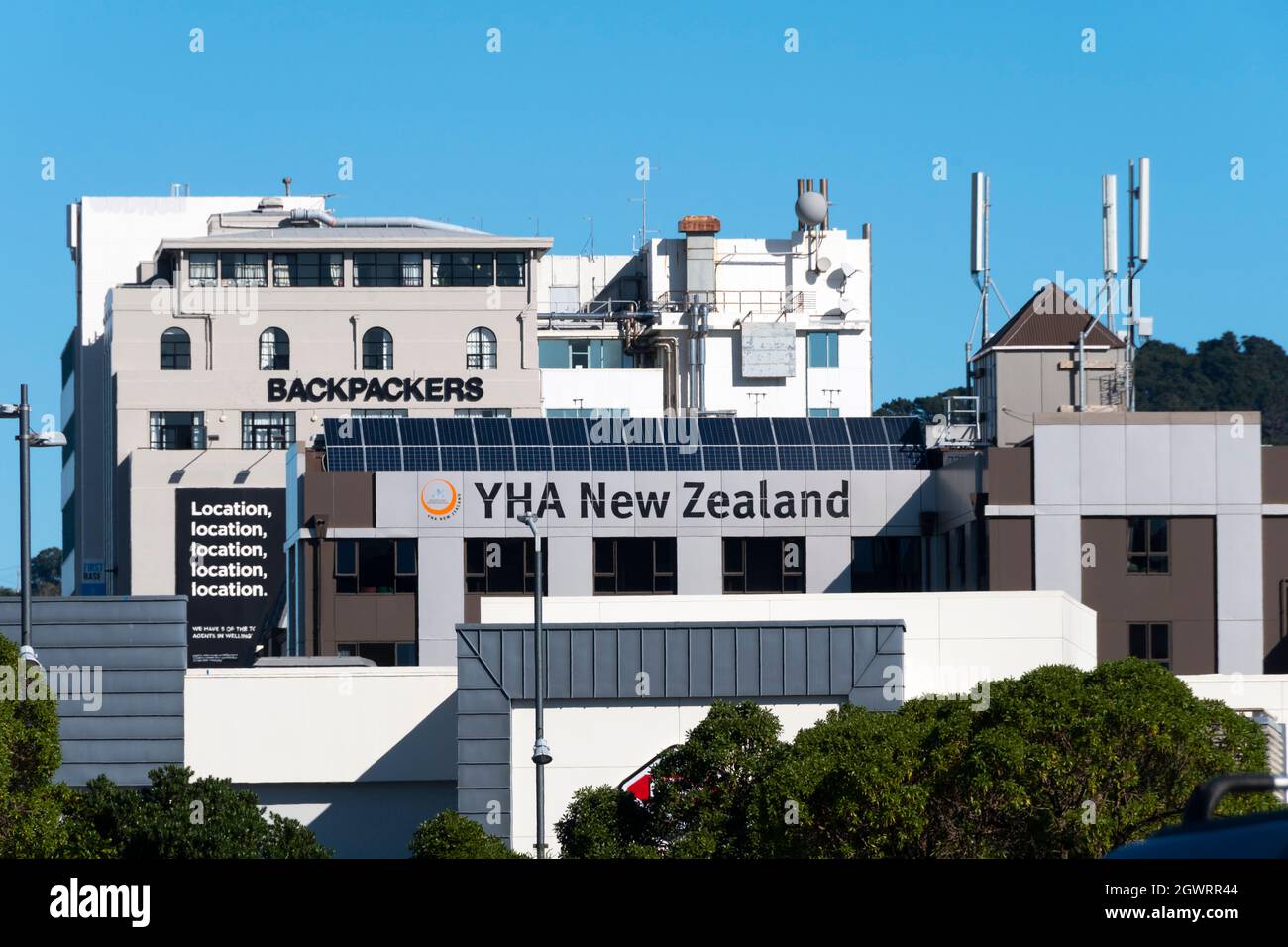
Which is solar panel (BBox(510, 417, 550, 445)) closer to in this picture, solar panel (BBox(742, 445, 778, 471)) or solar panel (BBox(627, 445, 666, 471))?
solar panel (BBox(627, 445, 666, 471))

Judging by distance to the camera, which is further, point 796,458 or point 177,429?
point 177,429

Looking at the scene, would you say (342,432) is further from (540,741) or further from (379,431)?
(540,741)

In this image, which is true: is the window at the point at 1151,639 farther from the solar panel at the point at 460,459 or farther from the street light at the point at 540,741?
the street light at the point at 540,741

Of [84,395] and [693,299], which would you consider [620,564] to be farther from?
[84,395]

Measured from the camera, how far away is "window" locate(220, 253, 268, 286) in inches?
4434

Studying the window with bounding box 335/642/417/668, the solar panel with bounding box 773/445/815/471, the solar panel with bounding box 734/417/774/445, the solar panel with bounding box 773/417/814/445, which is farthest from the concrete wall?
the solar panel with bounding box 773/417/814/445

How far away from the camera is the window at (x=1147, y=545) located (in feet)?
205

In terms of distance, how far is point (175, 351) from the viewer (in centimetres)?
11062

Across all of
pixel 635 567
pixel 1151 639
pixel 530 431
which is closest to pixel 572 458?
pixel 530 431

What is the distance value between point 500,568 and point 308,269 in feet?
158

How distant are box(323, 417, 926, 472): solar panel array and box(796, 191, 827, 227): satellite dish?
158 feet

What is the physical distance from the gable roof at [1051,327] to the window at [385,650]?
2198 cm

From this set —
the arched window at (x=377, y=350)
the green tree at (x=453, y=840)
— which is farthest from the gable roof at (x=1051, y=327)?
the arched window at (x=377, y=350)
